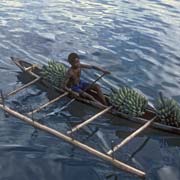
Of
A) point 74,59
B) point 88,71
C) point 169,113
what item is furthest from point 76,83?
point 169,113

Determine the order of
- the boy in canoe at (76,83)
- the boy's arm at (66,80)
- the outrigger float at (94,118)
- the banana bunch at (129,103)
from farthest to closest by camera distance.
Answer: the boy's arm at (66,80), the boy in canoe at (76,83), the banana bunch at (129,103), the outrigger float at (94,118)

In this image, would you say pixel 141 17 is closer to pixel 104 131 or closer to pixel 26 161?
pixel 104 131

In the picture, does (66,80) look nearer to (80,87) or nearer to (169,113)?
(80,87)

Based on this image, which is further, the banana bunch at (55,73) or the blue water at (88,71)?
the banana bunch at (55,73)

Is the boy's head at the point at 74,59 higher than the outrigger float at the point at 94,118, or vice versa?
the boy's head at the point at 74,59

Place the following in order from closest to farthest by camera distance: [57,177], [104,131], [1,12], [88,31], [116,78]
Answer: [57,177] → [104,131] → [116,78] → [88,31] → [1,12]

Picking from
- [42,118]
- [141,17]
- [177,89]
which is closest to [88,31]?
[141,17]

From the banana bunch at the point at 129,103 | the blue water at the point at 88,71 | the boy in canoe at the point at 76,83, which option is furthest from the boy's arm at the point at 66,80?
the banana bunch at the point at 129,103

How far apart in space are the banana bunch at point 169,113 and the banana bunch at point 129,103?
1.55 ft

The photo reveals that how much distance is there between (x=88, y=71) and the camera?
13453 millimetres

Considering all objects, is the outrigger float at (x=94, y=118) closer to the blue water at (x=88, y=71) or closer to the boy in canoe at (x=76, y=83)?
the boy in canoe at (x=76, y=83)

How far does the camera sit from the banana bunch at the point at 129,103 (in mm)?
9711

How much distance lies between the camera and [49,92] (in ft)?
38.2

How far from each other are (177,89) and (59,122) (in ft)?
14.0
